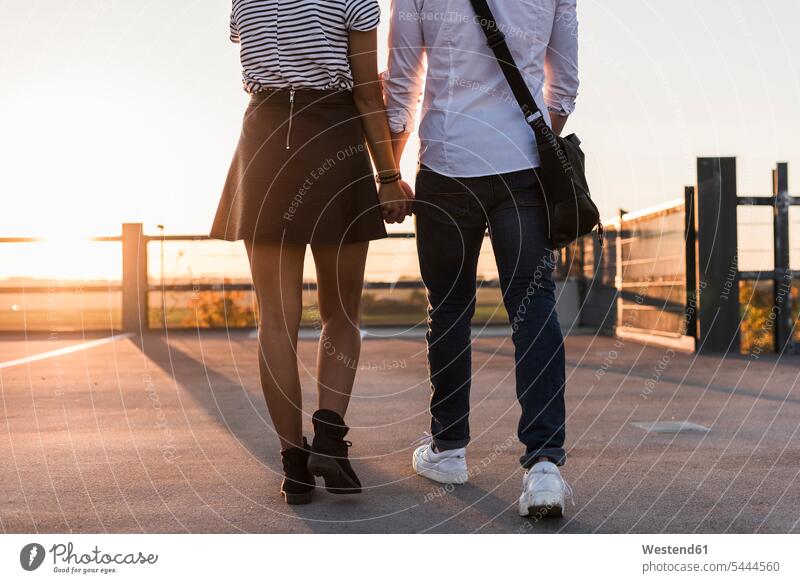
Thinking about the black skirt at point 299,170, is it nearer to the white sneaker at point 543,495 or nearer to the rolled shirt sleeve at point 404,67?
the rolled shirt sleeve at point 404,67

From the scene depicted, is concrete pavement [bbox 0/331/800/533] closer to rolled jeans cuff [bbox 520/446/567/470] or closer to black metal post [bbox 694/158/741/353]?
rolled jeans cuff [bbox 520/446/567/470]

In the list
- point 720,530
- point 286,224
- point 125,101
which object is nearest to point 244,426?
point 125,101

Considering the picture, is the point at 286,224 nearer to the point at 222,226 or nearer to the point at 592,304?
the point at 222,226

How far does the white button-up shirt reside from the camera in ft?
9.84

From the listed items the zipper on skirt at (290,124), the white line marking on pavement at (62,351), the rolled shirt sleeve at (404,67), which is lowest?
the white line marking on pavement at (62,351)

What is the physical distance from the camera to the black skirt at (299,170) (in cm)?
301

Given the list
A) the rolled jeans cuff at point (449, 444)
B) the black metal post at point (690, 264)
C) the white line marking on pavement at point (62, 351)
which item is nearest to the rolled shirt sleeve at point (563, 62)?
the rolled jeans cuff at point (449, 444)

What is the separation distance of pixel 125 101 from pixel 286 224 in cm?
168

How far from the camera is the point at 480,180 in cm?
299

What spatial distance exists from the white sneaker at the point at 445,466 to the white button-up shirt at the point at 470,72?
34.4 inches

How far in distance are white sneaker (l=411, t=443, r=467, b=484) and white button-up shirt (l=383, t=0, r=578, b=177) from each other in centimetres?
87
